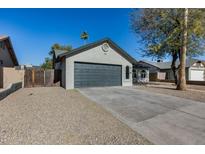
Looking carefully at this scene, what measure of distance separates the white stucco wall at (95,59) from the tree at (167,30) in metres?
3.62

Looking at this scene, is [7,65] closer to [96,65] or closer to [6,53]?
[6,53]

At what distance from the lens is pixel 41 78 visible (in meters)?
15.4

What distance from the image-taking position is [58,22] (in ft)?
47.4

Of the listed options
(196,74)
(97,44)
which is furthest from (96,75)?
(196,74)

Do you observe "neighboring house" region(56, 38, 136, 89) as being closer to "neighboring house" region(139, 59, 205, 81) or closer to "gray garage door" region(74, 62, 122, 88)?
"gray garage door" region(74, 62, 122, 88)

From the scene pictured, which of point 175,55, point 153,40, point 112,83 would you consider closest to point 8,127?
point 112,83

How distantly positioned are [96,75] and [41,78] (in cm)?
584

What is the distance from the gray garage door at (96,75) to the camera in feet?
45.7

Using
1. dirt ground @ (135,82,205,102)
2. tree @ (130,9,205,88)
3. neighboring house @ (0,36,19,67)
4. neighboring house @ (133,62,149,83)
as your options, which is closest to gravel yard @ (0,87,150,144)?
dirt ground @ (135,82,205,102)

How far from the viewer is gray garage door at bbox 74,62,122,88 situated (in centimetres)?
1393

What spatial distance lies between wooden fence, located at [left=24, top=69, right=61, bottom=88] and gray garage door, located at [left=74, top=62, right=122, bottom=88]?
3031 mm

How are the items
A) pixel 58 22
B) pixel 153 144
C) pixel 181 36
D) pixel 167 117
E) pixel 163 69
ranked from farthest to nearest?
pixel 163 69 → pixel 58 22 → pixel 181 36 → pixel 167 117 → pixel 153 144
